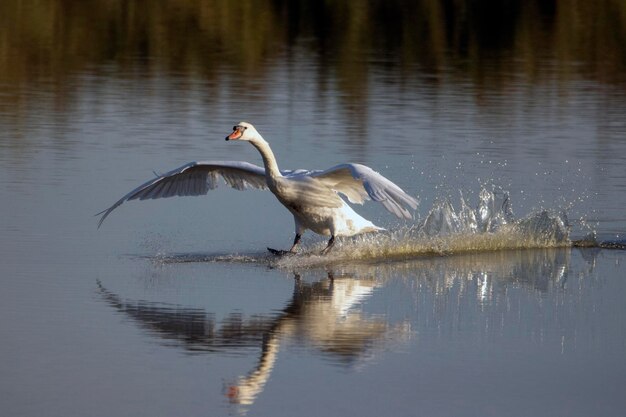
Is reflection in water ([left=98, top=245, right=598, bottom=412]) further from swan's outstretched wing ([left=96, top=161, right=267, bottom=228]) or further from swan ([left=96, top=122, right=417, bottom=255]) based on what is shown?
swan's outstretched wing ([left=96, top=161, right=267, bottom=228])

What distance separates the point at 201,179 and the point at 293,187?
1.22 metres

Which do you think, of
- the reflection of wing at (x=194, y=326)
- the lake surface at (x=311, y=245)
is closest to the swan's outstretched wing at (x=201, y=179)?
the lake surface at (x=311, y=245)

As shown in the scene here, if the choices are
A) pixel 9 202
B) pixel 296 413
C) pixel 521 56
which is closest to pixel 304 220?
pixel 9 202

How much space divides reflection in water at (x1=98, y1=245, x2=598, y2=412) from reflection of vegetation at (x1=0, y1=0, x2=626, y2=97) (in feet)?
42.4

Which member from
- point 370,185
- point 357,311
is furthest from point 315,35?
point 357,311

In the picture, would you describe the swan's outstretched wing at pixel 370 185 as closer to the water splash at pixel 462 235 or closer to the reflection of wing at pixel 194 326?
the water splash at pixel 462 235

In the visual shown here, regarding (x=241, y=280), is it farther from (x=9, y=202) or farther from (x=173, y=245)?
(x=9, y=202)

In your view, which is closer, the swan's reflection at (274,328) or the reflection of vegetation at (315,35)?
the swan's reflection at (274,328)

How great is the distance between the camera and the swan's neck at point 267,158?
13.6 metres

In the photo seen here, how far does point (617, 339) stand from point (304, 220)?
4186mm

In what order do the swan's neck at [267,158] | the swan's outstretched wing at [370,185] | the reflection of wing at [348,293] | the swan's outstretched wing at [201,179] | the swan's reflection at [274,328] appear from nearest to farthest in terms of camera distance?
the swan's reflection at [274,328], the reflection of wing at [348,293], the swan's outstretched wing at [370,185], the swan's neck at [267,158], the swan's outstretched wing at [201,179]

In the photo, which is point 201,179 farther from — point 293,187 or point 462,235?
point 462,235

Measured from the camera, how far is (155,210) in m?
15.7

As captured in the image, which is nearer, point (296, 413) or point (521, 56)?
point (296, 413)
